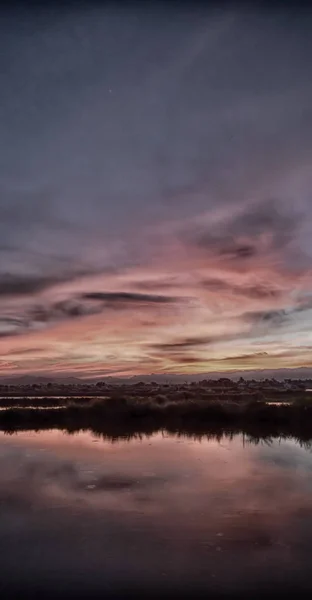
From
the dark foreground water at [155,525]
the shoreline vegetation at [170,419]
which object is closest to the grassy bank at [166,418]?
the shoreline vegetation at [170,419]

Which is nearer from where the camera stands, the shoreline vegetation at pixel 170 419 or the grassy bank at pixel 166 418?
the shoreline vegetation at pixel 170 419

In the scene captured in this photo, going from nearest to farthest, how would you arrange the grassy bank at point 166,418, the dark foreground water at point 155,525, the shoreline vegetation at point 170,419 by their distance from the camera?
1. the dark foreground water at point 155,525
2. the shoreline vegetation at point 170,419
3. the grassy bank at point 166,418

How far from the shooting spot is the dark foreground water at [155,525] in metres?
9.58

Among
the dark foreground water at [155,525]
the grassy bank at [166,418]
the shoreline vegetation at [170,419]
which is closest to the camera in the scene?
the dark foreground water at [155,525]

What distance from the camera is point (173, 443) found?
26.4 metres

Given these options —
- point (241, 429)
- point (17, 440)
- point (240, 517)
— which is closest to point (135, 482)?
point (240, 517)

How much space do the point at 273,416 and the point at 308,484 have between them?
15.9 meters

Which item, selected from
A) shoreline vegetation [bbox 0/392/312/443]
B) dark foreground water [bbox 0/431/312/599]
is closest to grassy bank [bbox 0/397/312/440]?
shoreline vegetation [bbox 0/392/312/443]

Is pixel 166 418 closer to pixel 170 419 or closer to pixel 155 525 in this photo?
pixel 170 419

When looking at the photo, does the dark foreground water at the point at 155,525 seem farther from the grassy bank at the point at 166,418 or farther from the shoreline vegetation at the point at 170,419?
the grassy bank at the point at 166,418

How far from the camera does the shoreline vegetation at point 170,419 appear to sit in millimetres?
30672

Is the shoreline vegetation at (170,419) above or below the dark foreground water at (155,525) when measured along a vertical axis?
above

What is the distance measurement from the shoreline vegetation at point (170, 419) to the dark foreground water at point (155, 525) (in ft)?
26.5

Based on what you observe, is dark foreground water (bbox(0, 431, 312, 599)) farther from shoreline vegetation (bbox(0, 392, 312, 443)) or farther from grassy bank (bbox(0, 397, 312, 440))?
grassy bank (bbox(0, 397, 312, 440))
